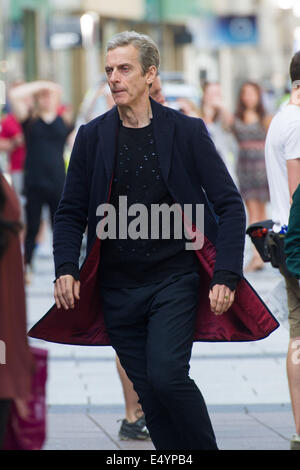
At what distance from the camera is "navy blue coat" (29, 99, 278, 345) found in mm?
4945

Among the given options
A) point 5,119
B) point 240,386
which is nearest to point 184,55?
point 5,119

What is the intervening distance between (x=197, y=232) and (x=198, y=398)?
25.9 inches

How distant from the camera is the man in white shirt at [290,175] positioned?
5.68 meters

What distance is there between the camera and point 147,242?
16.1 ft

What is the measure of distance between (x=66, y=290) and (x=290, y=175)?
4.29ft

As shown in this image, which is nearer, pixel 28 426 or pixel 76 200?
pixel 28 426

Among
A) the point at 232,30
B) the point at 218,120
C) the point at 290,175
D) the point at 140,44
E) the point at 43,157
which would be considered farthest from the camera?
the point at 232,30

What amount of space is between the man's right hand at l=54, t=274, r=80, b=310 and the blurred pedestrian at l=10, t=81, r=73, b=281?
26.1 feet

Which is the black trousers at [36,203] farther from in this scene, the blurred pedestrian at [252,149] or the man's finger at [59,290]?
the man's finger at [59,290]

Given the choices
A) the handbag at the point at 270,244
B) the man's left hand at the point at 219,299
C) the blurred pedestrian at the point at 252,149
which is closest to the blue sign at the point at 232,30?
the blurred pedestrian at the point at 252,149

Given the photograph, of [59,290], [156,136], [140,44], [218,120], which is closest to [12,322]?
[59,290]

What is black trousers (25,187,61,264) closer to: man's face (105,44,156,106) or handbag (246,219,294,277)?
handbag (246,219,294,277)

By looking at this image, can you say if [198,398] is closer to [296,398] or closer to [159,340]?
[159,340]

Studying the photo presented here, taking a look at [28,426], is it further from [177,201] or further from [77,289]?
[177,201]
